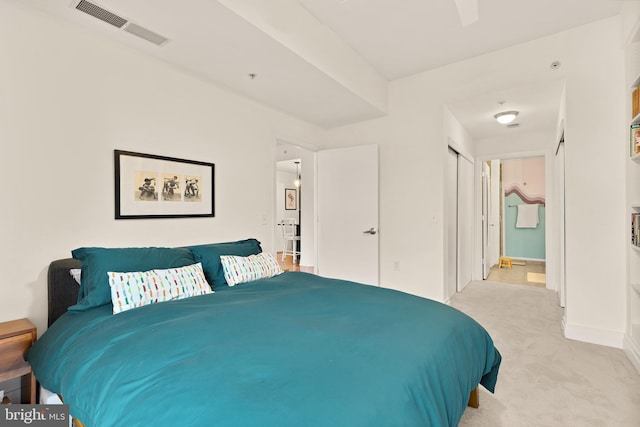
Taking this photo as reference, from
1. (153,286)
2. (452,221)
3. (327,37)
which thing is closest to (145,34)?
(327,37)

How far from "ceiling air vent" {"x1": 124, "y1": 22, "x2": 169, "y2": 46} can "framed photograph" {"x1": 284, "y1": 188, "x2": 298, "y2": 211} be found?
7.23 meters

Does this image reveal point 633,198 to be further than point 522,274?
No

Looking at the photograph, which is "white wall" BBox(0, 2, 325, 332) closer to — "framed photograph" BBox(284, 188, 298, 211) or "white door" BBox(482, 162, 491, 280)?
"white door" BBox(482, 162, 491, 280)

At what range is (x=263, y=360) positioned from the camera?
118cm

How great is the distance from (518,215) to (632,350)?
19.6 ft

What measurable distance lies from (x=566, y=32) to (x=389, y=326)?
328cm

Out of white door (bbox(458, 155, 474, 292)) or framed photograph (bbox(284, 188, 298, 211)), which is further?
framed photograph (bbox(284, 188, 298, 211))

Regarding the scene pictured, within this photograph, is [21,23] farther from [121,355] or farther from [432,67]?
[432,67]

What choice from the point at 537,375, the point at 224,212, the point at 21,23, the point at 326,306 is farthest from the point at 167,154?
the point at 537,375

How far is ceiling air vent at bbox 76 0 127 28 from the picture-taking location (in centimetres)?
195

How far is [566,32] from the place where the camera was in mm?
2920

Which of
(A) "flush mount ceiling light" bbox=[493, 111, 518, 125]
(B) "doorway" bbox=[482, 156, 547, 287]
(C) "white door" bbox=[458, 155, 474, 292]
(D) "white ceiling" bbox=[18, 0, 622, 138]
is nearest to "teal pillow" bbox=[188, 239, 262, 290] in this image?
(D) "white ceiling" bbox=[18, 0, 622, 138]

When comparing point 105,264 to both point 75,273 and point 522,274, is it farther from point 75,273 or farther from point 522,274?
→ point 522,274

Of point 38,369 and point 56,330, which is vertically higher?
point 56,330
